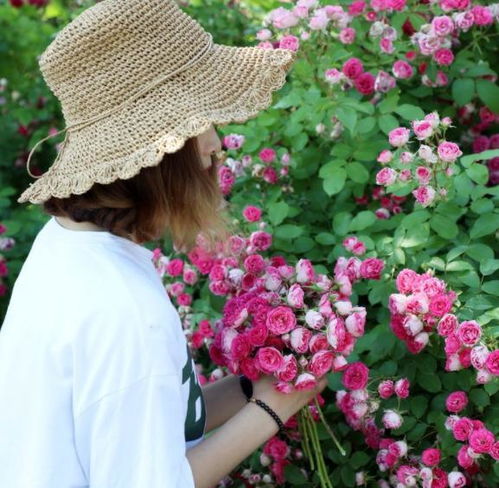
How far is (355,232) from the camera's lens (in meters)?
2.55

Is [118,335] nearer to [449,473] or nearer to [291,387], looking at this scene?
[291,387]

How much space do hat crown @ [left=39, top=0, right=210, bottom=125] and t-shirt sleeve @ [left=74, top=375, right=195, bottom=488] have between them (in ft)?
1.83

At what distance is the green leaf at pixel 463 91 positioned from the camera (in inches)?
104

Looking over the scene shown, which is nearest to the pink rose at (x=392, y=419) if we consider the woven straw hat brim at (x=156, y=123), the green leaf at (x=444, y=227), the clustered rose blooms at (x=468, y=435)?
the clustered rose blooms at (x=468, y=435)

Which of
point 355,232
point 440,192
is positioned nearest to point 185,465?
point 440,192

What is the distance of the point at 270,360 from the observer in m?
1.69

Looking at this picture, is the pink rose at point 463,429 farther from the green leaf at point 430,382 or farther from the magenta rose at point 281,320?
the magenta rose at point 281,320

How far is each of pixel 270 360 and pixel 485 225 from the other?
792 millimetres

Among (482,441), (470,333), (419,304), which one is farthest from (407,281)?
(482,441)

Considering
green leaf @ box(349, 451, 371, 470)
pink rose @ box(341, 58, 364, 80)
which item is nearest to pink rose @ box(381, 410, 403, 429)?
green leaf @ box(349, 451, 371, 470)

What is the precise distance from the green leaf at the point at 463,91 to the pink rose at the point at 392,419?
45.0 inches

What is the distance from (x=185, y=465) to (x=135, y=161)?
0.55m

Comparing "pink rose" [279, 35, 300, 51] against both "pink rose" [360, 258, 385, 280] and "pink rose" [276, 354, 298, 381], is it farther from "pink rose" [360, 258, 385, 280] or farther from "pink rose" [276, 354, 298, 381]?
"pink rose" [276, 354, 298, 381]

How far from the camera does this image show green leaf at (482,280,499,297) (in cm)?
197
